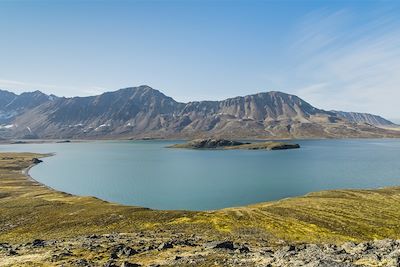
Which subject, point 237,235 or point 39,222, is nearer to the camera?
point 237,235

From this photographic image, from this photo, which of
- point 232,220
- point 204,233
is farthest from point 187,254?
point 232,220

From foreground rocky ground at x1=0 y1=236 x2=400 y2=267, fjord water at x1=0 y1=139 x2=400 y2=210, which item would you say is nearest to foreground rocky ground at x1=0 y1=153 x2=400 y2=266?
foreground rocky ground at x1=0 y1=236 x2=400 y2=267

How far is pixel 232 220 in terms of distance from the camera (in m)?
74.9

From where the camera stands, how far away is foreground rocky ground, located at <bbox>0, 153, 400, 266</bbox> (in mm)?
39219

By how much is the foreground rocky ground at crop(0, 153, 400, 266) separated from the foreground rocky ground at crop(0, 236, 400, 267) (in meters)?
0.11

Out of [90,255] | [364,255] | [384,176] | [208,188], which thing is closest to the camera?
[364,255]

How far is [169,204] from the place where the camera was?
109438 millimetres

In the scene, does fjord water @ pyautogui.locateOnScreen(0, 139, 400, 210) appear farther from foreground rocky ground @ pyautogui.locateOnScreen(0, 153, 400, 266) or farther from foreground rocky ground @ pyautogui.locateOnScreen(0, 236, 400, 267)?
foreground rocky ground @ pyautogui.locateOnScreen(0, 236, 400, 267)

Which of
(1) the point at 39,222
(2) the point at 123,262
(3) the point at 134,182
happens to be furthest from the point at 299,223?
(3) the point at 134,182

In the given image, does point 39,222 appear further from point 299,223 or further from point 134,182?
point 134,182

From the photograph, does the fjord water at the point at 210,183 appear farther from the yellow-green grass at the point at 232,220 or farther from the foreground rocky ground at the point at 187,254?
the foreground rocky ground at the point at 187,254

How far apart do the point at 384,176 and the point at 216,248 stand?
469 ft

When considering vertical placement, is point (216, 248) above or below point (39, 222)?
above

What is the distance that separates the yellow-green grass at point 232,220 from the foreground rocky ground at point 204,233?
0.19 m
